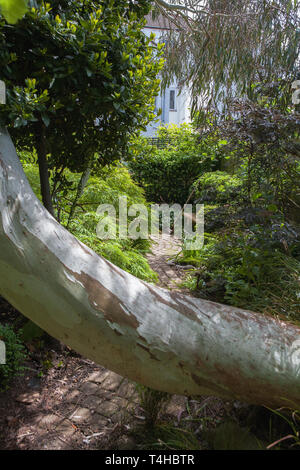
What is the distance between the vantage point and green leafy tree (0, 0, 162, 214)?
1746mm

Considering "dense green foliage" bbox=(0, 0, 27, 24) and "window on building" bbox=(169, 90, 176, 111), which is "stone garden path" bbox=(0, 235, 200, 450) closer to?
"dense green foliage" bbox=(0, 0, 27, 24)

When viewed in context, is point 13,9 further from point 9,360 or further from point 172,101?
point 172,101

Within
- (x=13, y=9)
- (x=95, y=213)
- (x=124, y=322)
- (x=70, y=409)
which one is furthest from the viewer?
(x=95, y=213)

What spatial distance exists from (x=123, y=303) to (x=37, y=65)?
1.41 meters

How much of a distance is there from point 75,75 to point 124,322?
4.61ft

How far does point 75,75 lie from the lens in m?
1.89

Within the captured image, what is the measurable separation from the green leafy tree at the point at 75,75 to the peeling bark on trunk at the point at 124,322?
0.40m

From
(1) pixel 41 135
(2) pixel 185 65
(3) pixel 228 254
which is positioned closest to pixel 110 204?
(3) pixel 228 254

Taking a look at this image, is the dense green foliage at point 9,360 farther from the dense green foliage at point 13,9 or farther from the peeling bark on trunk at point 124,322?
the dense green foliage at point 13,9

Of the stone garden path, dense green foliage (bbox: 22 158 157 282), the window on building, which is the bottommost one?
the stone garden path

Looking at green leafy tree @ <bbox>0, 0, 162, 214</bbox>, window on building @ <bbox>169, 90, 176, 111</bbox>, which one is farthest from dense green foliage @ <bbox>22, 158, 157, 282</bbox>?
window on building @ <bbox>169, 90, 176, 111</bbox>

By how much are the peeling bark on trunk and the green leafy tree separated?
1.32 ft

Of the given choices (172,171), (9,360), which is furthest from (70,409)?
(172,171)

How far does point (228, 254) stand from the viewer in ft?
11.9
